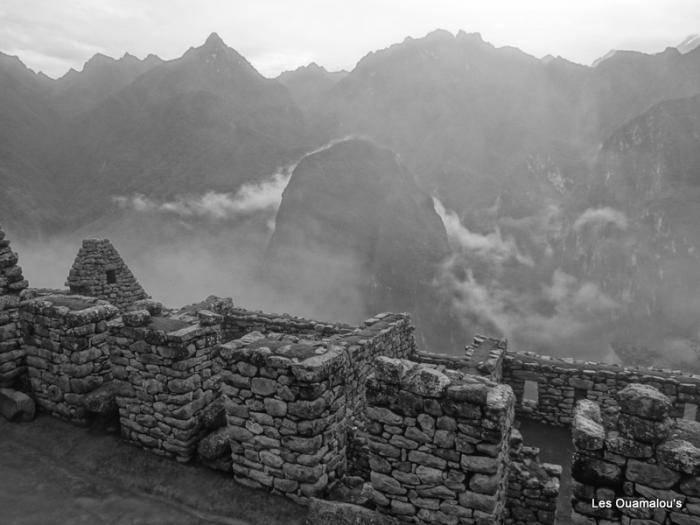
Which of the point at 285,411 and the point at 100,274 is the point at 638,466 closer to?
the point at 285,411

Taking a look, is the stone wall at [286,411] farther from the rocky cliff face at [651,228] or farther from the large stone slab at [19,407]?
the rocky cliff face at [651,228]

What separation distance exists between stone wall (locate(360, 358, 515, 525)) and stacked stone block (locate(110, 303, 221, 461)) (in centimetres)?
425

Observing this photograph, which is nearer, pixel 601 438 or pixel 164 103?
pixel 601 438

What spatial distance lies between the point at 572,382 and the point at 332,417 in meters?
13.3

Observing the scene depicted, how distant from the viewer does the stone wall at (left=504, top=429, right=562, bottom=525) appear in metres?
8.71

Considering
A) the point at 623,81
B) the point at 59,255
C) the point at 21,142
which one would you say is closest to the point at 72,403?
the point at 59,255

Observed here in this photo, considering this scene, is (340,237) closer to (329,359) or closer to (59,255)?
(59,255)

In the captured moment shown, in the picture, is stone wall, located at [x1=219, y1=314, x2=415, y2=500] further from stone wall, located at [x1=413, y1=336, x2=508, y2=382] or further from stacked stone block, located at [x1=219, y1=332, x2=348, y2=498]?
stone wall, located at [x1=413, y1=336, x2=508, y2=382]

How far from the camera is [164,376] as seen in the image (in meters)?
8.52

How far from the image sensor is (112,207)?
264 feet

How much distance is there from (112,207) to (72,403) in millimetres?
82127

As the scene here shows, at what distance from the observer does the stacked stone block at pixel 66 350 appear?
976 centimetres

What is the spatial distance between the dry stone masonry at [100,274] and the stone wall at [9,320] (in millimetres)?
8318

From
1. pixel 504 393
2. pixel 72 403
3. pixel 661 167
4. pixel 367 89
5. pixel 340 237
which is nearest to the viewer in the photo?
pixel 504 393
